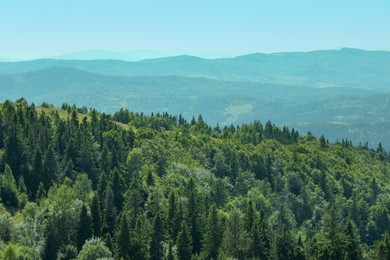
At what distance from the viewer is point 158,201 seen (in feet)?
379

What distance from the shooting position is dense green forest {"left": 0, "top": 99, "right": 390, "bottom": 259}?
9038 centimetres

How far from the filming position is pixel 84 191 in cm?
11169

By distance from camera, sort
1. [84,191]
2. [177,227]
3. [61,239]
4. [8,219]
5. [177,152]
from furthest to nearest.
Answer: [177,152]
[84,191]
[177,227]
[61,239]
[8,219]

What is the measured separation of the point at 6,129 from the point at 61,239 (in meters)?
56.6

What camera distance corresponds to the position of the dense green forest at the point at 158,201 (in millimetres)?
90375

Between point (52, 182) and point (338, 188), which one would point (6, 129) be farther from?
point (338, 188)

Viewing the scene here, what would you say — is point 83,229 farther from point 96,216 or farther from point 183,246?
point 183,246

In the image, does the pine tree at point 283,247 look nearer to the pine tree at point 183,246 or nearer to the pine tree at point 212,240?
the pine tree at point 212,240

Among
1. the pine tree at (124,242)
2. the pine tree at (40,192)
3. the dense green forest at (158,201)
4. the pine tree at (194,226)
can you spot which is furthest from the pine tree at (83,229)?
the pine tree at (40,192)

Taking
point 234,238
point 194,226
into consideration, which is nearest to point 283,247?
point 234,238

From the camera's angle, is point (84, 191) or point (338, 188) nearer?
point (84, 191)

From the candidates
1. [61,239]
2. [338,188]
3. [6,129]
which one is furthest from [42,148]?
[338,188]

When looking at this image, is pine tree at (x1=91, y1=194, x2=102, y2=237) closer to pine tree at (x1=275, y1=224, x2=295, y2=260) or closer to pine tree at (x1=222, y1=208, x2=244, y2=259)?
pine tree at (x1=222, y1=208, x2=244, y2=259)

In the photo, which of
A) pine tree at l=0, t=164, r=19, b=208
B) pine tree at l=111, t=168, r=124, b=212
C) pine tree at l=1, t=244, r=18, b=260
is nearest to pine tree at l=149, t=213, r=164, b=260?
pine tree at l=111, t=168, r=124, b=212
